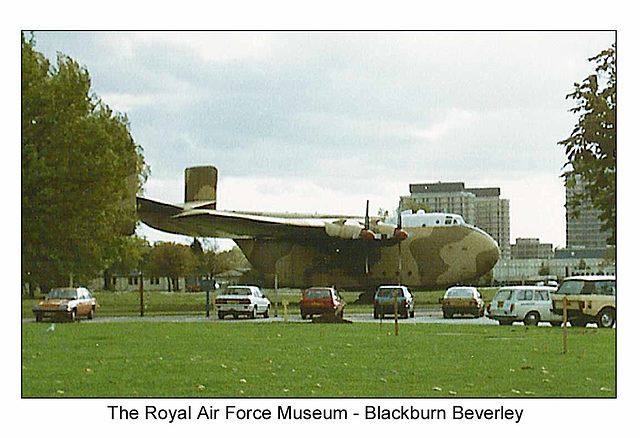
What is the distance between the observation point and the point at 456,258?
41375 mm

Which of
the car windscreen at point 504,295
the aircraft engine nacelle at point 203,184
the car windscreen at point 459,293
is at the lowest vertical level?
the car windscreen at point 459,293

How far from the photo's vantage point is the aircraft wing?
4059 centimetres

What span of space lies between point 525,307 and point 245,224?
1682 cm

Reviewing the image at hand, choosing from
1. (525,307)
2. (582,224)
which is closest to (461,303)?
(525,307)

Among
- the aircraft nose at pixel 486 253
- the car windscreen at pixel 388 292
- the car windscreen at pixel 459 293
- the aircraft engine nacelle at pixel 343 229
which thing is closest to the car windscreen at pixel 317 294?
the car windscreen at pixel 388 292

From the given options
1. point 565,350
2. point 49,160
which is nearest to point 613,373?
point 565,350

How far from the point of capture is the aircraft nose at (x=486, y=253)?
4103 cm

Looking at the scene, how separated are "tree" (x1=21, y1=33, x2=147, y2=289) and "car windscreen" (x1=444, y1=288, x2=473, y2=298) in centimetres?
1263

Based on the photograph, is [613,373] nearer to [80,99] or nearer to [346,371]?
[346,371]

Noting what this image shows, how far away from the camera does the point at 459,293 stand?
33375 millimetres

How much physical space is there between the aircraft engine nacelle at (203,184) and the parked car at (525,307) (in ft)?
63.8

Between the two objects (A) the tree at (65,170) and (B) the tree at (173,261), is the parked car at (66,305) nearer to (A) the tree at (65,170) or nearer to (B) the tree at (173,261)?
(A) the tree at (65,170)
